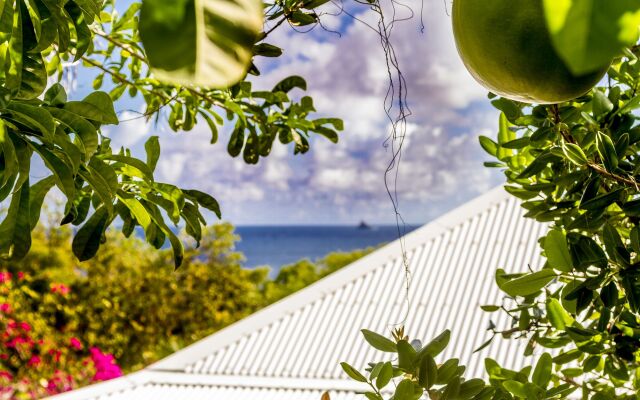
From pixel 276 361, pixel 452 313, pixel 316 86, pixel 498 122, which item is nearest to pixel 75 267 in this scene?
pixel 276 361

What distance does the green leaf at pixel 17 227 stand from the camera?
0.56 meters

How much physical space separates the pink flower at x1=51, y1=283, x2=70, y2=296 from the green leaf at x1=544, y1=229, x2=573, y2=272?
667 cm

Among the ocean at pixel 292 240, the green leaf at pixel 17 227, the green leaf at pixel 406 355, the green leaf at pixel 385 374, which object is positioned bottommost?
the green leaf at pixel 385 374

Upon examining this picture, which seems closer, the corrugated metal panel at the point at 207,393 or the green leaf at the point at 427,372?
the green leaf at the point at 427,372

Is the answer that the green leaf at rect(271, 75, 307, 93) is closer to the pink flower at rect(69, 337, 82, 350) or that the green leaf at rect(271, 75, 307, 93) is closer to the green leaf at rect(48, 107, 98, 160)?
the green leaf at rect(48, 107, 98, 160)

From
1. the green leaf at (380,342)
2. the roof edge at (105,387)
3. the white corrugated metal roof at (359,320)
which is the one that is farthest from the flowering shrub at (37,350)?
the green leaf at (380,342)

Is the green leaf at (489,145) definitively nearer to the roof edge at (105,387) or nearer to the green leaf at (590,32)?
the green leaf at (590,32)

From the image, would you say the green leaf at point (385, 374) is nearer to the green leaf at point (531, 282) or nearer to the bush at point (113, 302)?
the green leaf at point (531, 282)

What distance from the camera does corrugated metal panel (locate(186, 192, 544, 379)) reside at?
374 cm

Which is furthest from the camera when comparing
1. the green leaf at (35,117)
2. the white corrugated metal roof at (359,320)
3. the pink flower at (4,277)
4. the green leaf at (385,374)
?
the pink flower at (4,277)

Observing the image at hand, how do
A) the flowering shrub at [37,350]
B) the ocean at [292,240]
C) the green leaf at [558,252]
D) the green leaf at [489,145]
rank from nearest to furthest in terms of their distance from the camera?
the green leaf at [558,252]
the green leaf at [489,145]
the flowering shrub at [37,350]
the ocean at [292,240]

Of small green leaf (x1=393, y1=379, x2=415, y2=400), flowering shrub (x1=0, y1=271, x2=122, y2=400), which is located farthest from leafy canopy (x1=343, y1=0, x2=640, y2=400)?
flowering shrub (x1=0, y1=271, x2=122, y2=400)

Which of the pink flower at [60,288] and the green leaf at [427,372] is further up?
the pink flower at [60,288]

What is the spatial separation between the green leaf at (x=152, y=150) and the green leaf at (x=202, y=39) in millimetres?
740
